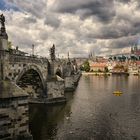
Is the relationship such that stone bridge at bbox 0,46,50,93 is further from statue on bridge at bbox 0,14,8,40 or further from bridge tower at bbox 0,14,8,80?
statue on bridge at bbox 0,14,8,40

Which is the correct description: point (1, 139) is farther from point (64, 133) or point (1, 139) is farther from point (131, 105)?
point (131, 105)

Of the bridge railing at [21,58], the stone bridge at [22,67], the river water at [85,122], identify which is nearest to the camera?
the stone bridge at [22,67]

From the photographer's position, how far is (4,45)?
101 feet

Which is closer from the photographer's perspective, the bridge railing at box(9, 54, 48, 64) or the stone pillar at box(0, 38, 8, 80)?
the stone pillar at box(0, 38, 8, 80)

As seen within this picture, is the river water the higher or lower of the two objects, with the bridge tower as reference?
lower

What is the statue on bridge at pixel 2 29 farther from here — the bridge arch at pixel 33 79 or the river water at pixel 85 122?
the bridge arch at pixel 33 79

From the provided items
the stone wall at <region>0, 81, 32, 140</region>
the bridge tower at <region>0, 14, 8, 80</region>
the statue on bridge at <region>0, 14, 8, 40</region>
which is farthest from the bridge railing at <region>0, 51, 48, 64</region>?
the stone wall at <region>0, 81, 32, 140</region>

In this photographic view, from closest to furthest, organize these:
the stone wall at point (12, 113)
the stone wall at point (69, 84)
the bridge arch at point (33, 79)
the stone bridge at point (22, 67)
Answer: the stone wall at point (12, 113) < the stone bridge at point (22, 67) < the bridge arch at point (33, 79) < the stone wall at point (69, 84)

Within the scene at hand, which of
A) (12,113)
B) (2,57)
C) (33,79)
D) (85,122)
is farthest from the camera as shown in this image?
(33,79)

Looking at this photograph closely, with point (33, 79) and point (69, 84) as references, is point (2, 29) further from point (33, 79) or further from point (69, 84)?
→ point (69, 84)

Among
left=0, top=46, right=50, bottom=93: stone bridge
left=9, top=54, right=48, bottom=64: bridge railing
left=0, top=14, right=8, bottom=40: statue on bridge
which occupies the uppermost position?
left=0, top=14, right=8, bottom=40: statue on bridge

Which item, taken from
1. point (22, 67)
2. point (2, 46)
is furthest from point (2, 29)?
point (22, 67)

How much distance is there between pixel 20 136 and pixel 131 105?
111 ft

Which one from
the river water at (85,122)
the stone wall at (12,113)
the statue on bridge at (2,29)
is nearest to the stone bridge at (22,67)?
the statue on bridge at (2,29)
